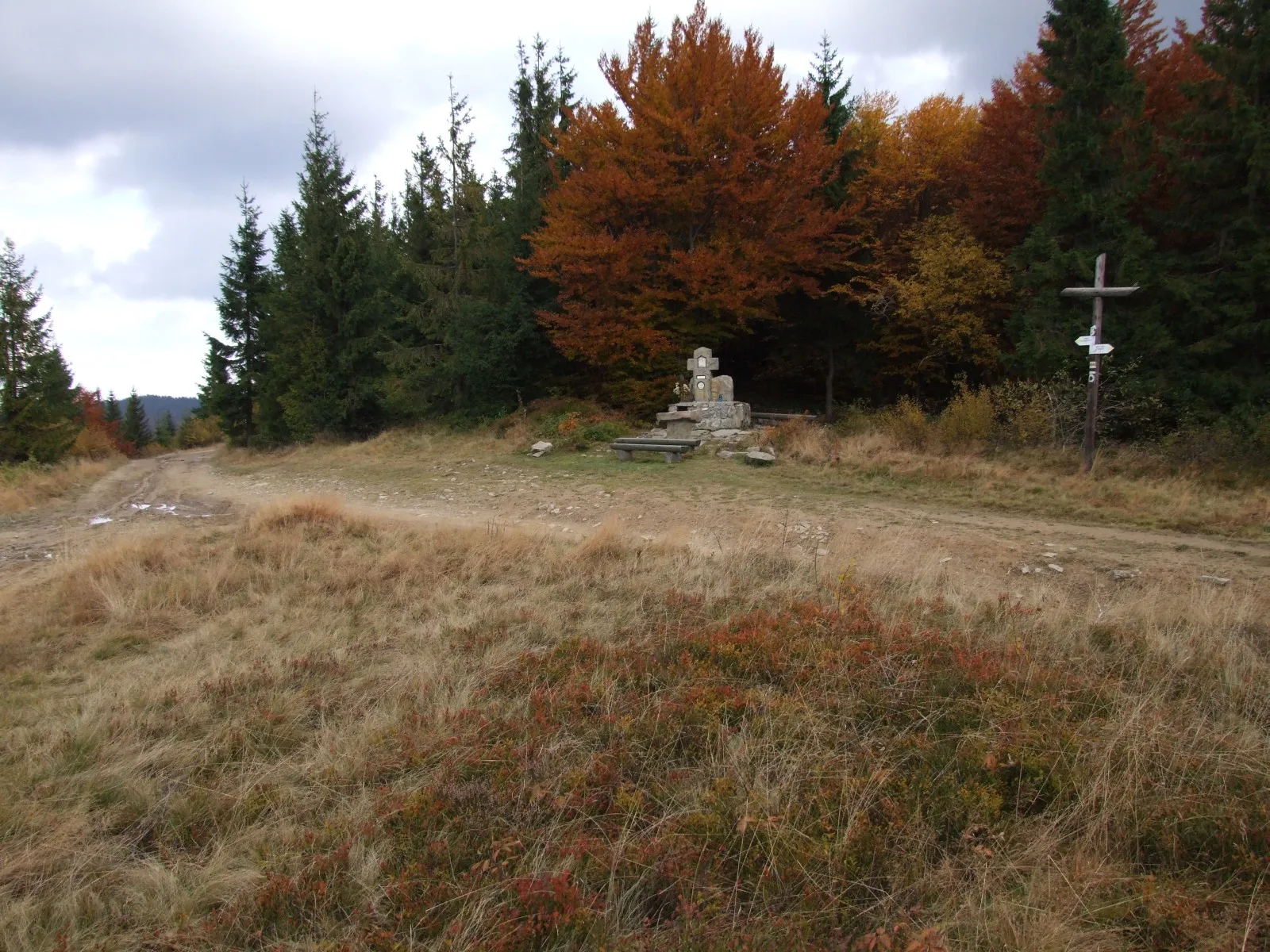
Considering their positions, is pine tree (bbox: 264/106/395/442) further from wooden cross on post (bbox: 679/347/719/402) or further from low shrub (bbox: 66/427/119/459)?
low shrub (bbox: 66/427/119/459)

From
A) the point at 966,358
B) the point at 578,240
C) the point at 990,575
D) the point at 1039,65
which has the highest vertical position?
the point at 1039,65

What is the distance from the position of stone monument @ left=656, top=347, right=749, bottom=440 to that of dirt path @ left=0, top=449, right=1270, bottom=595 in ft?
15.0

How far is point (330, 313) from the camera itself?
2533 centimetres

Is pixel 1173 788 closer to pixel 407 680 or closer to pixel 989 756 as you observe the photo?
pixel 989 756

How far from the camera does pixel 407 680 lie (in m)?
4.12

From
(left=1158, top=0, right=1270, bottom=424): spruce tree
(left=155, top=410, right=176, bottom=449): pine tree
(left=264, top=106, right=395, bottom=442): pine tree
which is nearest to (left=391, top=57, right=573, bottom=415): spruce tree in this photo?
(left=264, top=106, right=395, bottom=442): pine tree

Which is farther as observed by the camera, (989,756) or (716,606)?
(716,606)

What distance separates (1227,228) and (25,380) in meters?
36.5

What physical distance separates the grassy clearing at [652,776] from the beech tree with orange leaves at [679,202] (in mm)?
15361

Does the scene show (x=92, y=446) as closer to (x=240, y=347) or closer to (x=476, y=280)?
(x=240, y=347)

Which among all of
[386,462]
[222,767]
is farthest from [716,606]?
[386,462]

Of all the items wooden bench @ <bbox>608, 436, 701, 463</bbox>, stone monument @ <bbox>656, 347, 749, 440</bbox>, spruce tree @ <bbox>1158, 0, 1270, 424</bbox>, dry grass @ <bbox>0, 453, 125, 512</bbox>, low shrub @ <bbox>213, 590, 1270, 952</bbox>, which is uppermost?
spruce tree @ <bbox>1158, 0, 1270, 424</bbox>

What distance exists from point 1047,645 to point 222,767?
15.5ft

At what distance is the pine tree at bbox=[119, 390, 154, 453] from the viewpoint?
2441 inches
